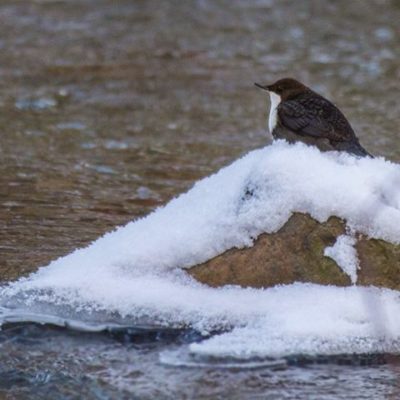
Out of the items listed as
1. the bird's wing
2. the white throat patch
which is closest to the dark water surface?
the white throat patch

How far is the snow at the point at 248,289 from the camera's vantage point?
4.27 meters

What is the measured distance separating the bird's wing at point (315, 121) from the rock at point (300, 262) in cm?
104

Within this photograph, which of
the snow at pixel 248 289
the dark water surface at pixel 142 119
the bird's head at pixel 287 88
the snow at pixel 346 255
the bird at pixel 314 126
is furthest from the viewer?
the bird's head at pixel 287 88

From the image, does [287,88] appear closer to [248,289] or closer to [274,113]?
[274,113]

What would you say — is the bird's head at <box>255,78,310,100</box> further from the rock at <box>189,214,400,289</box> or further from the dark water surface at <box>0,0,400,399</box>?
the rock at <box>189,214,400,289</box>

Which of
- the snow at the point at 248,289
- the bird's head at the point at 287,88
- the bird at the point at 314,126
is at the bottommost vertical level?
the snow at the point at 248,289

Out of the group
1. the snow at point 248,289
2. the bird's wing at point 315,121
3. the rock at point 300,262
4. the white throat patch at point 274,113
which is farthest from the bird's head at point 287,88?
the rock at point 300,262

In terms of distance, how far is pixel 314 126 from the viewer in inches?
218

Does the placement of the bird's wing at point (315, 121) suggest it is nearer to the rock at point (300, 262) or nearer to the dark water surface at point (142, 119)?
the rock at point (300, 262)

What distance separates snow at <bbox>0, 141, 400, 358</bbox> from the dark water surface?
129mm

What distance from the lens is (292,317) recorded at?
14.0ft

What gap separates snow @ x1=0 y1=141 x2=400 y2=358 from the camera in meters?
4.27

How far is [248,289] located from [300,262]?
22cm

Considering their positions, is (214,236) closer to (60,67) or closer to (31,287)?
(31,287)
